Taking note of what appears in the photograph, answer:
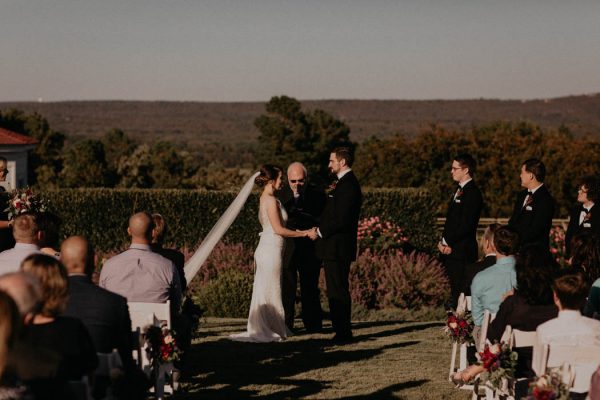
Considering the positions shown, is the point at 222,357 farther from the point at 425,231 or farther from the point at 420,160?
the point at 420,160

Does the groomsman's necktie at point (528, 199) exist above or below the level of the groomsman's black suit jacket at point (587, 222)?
above

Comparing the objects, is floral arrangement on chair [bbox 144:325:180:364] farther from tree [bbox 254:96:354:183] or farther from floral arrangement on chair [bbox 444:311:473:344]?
tree [bbox 254:96:354:183]

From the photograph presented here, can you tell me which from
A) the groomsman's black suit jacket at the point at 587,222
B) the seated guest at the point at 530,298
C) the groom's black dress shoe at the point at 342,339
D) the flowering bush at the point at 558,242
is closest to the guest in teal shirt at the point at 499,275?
the seated guest at the point at 530,298

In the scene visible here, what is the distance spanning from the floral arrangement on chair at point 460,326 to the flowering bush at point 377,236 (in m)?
11.1

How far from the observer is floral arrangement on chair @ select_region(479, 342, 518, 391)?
648 cm

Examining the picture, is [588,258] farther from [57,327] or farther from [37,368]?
[37,368]

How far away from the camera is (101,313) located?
19.6 ft

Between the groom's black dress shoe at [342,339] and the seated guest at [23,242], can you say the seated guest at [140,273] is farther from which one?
the groom's black dress shoe at [342,339]

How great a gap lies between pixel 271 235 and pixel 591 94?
423ft

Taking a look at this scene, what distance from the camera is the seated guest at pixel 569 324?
5.93 metres

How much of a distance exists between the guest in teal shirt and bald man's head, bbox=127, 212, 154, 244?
2.57 m

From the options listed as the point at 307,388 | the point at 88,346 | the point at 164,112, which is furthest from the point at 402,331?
the point at 164,112

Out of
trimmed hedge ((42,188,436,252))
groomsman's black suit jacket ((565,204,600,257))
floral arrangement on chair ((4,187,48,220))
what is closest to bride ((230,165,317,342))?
floral arrangement on chair ((4,187,48,220))

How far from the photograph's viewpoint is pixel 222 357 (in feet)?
32.8
